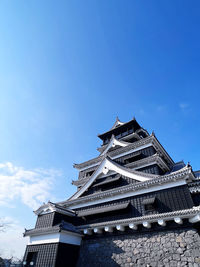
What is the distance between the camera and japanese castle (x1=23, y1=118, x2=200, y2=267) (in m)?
7.91

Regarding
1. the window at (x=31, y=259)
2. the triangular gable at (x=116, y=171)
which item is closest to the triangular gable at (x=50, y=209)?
the triangular gable at (x=116, y=171)

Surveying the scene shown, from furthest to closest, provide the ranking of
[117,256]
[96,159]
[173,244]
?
[96,159] → [117,256] → [173,244]

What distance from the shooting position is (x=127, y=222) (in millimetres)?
9250

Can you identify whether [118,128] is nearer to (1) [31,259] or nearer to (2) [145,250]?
(2) [145,250]

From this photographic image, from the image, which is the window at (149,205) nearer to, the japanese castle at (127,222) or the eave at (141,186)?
the japanese castle at (127,222)

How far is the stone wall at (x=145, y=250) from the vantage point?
738 centimetres

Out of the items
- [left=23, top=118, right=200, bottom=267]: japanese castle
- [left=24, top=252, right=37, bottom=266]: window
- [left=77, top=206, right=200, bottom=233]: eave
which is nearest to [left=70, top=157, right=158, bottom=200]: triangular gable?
[left=23, top=118, right=200, bottom=267]: japanese castle

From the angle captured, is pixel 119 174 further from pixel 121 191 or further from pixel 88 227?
pixel 88 227

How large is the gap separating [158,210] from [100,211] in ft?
13.0

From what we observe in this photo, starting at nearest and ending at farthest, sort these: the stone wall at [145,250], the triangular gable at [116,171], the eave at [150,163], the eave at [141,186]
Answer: the stone wall at [145,250]
the eave at [141,186]
the triangular gable at [116,171]
the eave at [150,163]

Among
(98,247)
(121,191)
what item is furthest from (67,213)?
(121,191)

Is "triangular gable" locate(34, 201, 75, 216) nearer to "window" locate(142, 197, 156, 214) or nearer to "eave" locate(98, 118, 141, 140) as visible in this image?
"window" locate(142, 197, 156, 214)

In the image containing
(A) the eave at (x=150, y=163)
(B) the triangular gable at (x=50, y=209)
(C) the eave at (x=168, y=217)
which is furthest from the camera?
(A) the eave at (x=150, y=163)

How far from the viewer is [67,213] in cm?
1250
